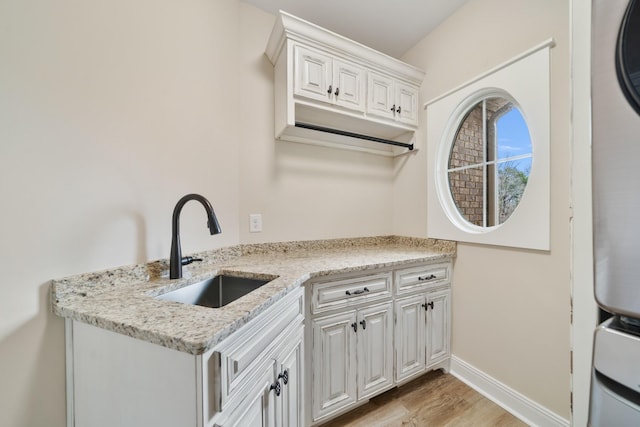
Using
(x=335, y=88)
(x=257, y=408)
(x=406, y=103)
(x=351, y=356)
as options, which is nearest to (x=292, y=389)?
(x=257, y=408)

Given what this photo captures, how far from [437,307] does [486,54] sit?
1.80 m

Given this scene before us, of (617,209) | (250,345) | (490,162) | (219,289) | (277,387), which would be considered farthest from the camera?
(490,162)

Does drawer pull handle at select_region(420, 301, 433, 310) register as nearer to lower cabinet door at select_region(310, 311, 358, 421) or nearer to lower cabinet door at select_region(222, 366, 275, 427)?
lower cabinet door at select_region(310, 311, 358, 421)

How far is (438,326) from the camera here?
1770mm

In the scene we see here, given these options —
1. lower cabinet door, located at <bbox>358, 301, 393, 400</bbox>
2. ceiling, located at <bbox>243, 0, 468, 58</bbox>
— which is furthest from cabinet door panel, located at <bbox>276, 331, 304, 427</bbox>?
ceiling, located at <bbox>243, 0, 468, 58</bbox>

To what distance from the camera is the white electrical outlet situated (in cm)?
174

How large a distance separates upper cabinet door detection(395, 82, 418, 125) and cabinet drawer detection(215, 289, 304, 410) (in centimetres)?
169

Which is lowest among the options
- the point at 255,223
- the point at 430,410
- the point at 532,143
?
the point at 430,410

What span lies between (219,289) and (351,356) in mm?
851

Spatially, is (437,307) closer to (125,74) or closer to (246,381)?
(246,381)

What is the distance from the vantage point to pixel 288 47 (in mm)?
1535

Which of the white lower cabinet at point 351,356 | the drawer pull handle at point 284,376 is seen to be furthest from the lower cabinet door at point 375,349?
the drawer pull handle at point 284,376

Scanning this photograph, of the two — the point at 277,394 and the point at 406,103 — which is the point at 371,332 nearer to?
the point at 277,394

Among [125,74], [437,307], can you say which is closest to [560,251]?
[437,307]
